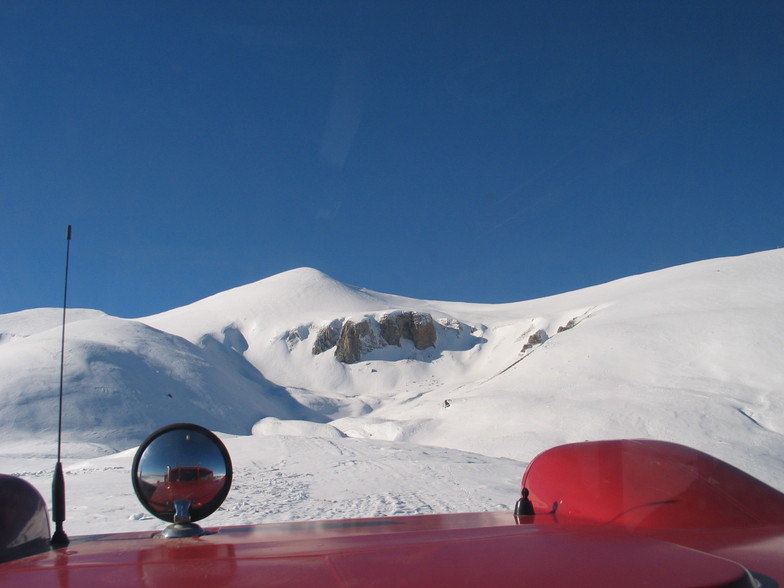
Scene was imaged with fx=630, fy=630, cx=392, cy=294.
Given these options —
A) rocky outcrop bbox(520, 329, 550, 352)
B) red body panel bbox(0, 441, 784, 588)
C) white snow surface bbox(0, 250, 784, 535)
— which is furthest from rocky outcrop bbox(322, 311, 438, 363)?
red body panel bbox(0, 441, 784, 588)

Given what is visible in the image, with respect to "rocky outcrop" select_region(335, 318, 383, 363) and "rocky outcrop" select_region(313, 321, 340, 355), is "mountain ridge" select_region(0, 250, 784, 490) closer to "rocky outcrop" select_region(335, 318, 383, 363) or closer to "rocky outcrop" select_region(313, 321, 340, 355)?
"rocky outcrop" select_region(335, 318, 383, 363)

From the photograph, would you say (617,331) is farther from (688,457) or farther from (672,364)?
(688,457)

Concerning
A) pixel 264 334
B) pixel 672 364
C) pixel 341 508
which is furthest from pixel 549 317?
pixel 341 508

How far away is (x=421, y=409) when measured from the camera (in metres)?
33.1

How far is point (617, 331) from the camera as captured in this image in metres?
30.2

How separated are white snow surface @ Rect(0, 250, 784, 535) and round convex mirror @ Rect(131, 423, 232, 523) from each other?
6.46 meters

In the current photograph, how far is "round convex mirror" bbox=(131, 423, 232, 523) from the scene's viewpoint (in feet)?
6.97

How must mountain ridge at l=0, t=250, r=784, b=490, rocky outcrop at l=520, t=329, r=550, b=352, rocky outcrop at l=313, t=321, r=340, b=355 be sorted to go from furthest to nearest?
rocky outcrop at l=313, t=321, r=340, b=355
rocky outcrop at l=520, t=329, r=550, b=352
mountain ridge at l=0, t=250, r=784, b=490

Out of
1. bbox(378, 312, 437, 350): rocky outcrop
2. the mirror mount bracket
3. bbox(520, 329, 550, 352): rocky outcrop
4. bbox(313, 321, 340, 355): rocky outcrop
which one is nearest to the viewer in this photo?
the mirror mount bracket

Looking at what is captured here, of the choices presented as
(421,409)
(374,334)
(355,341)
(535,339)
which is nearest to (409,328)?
(374,334)

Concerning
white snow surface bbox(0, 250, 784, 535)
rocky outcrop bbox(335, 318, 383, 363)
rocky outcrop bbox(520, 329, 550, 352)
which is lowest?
white snow surface bbox(0, 250, 784, 535)

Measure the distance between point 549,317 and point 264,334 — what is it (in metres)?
38.5

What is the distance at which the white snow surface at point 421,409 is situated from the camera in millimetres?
10906

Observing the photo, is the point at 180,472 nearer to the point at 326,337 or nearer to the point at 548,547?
the point at 548,547
